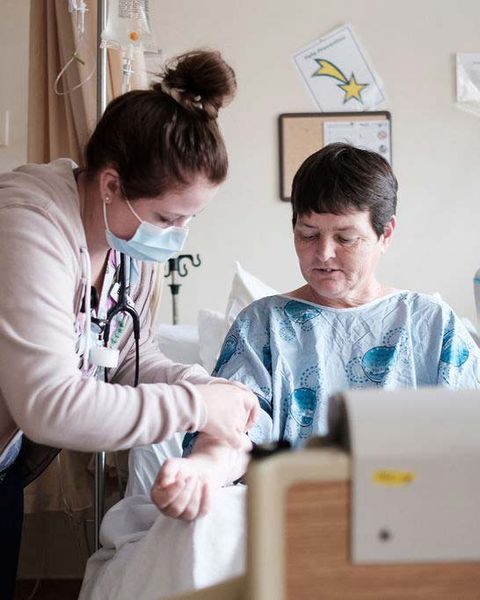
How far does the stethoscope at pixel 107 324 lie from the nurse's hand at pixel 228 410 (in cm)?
25

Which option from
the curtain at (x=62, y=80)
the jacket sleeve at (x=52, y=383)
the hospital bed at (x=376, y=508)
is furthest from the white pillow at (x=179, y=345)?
the hospital bed at (x=376, y=508)

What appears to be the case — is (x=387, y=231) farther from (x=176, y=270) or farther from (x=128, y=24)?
(x=176, y=270)

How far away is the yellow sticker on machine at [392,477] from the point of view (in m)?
0.62

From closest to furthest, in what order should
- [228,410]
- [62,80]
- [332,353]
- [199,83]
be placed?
[228,410]
[199,83]
[332,353]
[62,80]

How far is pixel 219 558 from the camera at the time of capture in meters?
1.18

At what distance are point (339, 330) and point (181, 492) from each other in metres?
0.64

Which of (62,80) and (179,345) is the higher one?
(62,80)

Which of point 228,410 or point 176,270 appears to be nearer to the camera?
point 228,410

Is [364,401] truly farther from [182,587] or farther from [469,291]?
[469,291]

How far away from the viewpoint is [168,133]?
1372 millimetres

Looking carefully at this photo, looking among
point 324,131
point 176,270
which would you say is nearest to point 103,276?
point 176,270

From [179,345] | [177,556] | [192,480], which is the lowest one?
[177,556]

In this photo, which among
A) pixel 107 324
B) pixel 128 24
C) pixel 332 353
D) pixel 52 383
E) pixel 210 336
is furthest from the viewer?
pixel 210 336

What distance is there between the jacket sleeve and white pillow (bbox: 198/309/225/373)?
134 centimetres
